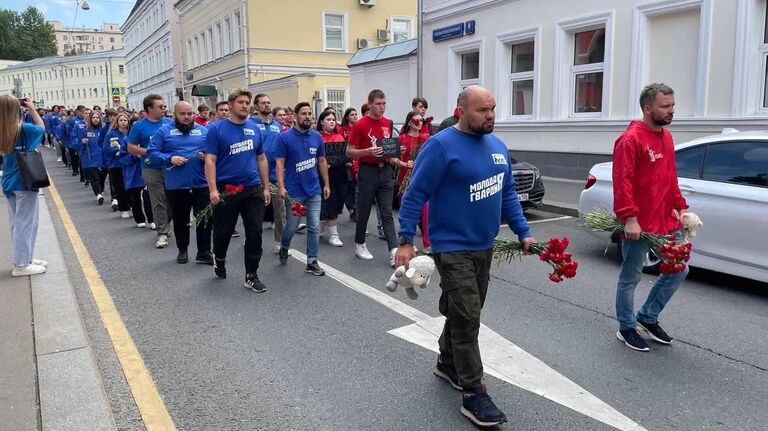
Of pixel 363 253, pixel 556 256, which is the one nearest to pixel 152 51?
pixel 363 253

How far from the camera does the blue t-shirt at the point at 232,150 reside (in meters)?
6.18

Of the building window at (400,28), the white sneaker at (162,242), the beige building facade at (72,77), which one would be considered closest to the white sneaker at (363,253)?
the white sneaker at (162,242)

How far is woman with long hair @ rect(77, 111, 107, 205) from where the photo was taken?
12307 millimetres

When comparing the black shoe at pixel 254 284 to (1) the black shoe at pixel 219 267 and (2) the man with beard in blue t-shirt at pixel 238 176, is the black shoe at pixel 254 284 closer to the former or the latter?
(2) the man with beard in blue t-shirt at pixel 238 176

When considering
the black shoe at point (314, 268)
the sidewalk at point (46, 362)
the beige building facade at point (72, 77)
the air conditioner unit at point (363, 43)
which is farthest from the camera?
the beige building facade at point (72, 77)

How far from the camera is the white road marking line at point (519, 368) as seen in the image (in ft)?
11.9

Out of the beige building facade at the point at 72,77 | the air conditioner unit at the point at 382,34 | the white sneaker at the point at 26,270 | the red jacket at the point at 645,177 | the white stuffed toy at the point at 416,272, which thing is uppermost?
the beige building facade at the point at 72,77

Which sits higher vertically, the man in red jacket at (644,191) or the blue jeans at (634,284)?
the man in red jacket at (644,191)

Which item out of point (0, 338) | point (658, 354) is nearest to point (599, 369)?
point (658, 354)

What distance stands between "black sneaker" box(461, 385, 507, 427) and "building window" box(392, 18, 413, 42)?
34.6 metres

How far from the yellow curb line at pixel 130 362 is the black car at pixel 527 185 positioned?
641 cm

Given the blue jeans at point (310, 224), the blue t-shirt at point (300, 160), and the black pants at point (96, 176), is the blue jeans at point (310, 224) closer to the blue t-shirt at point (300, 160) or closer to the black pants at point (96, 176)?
the blue t-shirt at point (300, 160)

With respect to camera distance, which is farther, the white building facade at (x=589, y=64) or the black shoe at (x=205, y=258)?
the white building facade at (x=589, y=64)

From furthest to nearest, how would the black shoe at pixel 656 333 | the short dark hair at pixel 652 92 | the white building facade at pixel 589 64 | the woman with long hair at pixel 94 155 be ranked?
the woman with long hair at pixel 94 155 → the white building facade at pixel 589 64 → the black shoe at pixel 656 333 → the short dark hair at pixel 652 92
